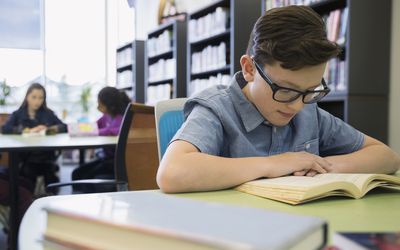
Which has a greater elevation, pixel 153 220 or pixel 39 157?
pixel 153 220

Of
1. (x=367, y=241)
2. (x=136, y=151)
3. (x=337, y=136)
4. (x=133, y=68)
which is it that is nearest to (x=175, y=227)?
(x=367, y=241)

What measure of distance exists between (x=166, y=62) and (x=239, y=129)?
4245mm

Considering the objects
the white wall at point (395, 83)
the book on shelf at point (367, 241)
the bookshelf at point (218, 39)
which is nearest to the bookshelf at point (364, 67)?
the white wall at point (395, 83)

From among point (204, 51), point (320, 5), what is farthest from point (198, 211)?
point (204, 51)

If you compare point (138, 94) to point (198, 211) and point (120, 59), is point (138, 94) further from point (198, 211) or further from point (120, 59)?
point (198, 211)

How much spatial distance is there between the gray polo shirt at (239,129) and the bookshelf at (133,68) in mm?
5151

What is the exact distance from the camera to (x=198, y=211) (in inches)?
15.8

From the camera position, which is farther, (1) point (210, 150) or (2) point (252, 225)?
(1) point (210, 150)

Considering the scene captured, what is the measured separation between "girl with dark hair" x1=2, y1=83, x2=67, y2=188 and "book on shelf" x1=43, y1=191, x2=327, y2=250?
2742mm

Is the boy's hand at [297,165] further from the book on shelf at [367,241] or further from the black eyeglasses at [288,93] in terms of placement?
the book on shelf at [367,241]

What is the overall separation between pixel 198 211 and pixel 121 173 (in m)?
1.38

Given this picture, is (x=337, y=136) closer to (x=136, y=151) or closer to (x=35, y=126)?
(x=136, y=151)

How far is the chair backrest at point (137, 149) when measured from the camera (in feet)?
5.54

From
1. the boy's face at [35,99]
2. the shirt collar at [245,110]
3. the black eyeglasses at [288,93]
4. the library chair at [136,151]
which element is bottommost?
the library chair at [136,151]
